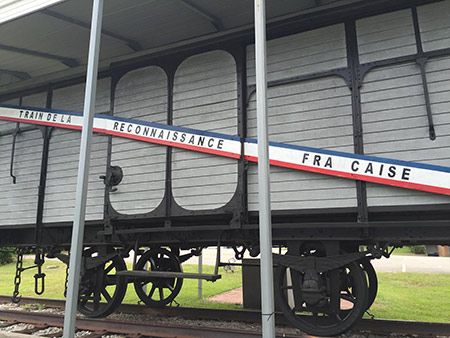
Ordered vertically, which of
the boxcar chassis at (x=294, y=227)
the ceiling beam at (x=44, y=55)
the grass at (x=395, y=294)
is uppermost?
the ceiling beam at (x=44, y=55)

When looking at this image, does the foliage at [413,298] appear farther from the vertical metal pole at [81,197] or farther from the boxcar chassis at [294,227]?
the vertical metal pole at [81,197]

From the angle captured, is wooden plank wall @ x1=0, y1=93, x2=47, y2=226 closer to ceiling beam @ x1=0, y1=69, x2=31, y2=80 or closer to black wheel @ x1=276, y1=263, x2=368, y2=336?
ceiling beam @ x1=0, y1=69, x2=31, y2=80

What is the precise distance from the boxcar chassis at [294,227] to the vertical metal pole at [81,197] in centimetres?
127

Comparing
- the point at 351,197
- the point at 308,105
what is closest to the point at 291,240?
the point at 351,197

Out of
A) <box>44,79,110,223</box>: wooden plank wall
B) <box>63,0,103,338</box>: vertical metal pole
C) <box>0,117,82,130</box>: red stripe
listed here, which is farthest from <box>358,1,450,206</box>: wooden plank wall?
<box>0,117,82,130</box>: red stripe

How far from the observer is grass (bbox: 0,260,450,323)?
6.84 meters

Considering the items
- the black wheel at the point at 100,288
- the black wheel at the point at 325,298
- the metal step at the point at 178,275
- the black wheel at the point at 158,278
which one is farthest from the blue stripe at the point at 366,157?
the black wheel at the point at 100,288

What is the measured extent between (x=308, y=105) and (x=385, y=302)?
5.80 metres

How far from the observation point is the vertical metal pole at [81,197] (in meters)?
3.66

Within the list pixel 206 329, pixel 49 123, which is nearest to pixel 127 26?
pixel 49 123

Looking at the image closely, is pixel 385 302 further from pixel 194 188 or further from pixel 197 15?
pixel 197 15

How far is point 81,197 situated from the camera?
3840 millimetres

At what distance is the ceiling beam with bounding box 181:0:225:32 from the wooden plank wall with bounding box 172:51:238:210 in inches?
24.2

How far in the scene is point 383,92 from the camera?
4.21m
